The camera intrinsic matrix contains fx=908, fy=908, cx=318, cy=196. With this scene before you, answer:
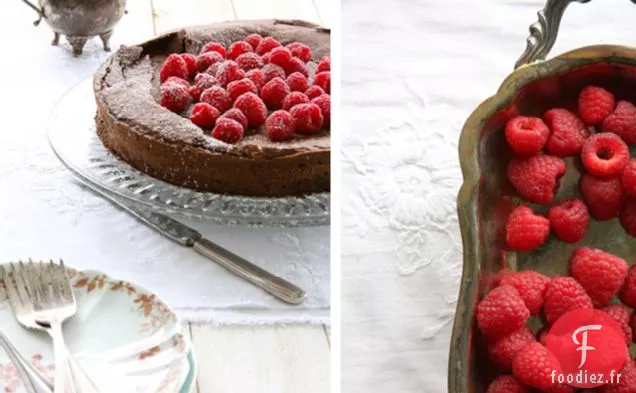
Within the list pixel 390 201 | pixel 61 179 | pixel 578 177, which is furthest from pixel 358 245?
pixel 61 179

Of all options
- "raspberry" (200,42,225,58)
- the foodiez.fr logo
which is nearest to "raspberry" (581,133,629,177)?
the foodiez.fr logo

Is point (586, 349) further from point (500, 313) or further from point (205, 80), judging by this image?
point (205, 80)

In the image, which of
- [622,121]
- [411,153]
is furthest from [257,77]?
[622,121]

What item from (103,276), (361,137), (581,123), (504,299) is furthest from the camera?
(361,137)

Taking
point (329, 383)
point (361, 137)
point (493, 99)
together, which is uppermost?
point (493, 99)

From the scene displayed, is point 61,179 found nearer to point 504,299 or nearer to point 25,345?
point 25,345

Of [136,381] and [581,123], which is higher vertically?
[581,123]
